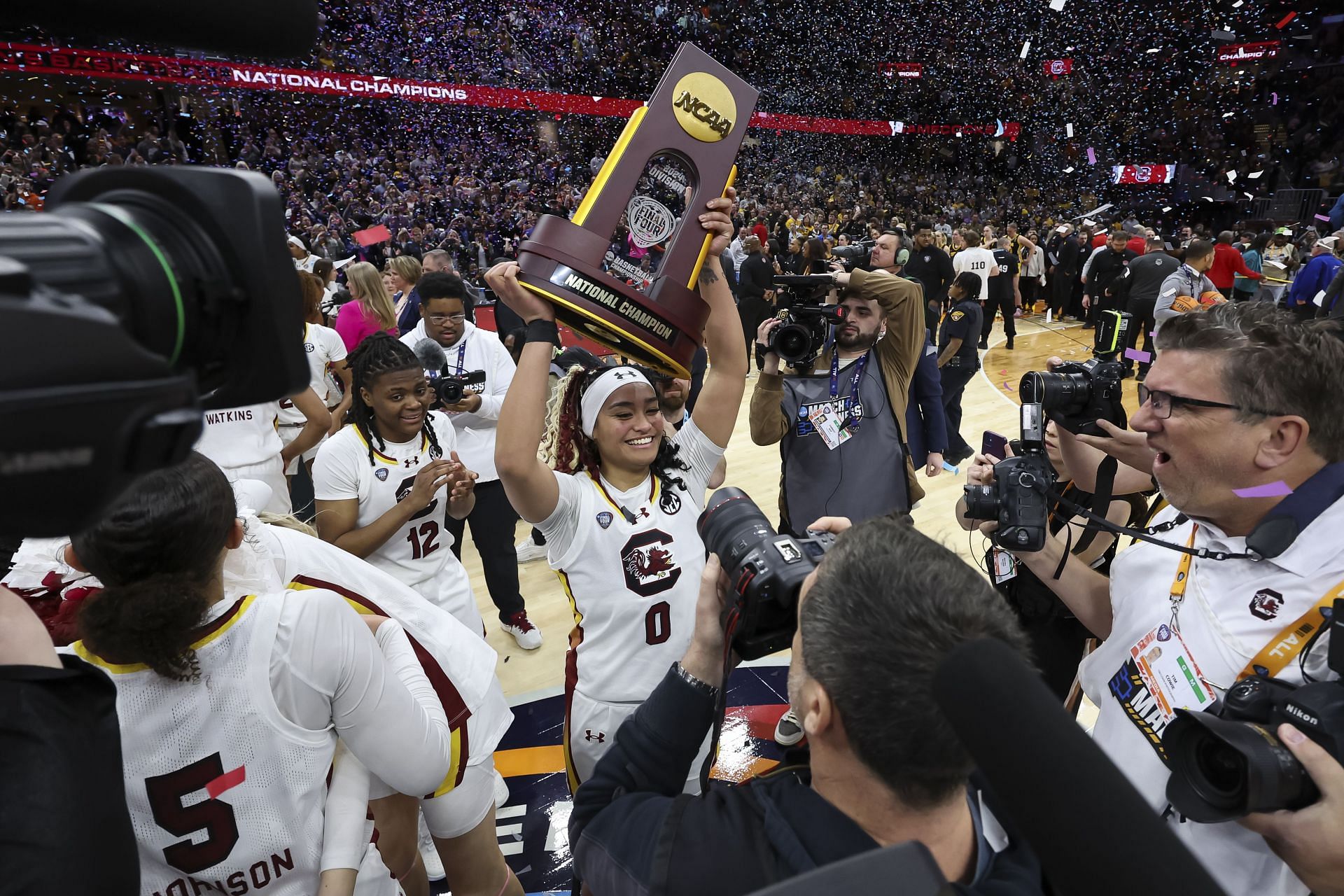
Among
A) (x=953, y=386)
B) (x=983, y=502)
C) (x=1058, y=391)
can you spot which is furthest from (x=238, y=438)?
(x=953, y=386)

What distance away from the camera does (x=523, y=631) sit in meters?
3.94

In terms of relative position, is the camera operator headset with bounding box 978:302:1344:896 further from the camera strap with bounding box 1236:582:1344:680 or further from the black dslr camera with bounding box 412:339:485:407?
the black dslr camera with bounding box 412:339:485:407

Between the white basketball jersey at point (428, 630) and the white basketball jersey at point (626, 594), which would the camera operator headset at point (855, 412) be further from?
the white basketball jersey at point (428, 630)

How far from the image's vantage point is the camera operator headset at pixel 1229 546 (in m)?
1.31

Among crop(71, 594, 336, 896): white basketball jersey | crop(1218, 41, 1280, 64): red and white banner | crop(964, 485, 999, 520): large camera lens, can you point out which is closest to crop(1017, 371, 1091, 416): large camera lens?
crop(964, 485, 999, 520): large camera lens

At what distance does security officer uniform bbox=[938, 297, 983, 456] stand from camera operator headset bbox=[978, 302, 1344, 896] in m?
4.68

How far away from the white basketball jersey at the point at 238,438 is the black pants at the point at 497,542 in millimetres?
863

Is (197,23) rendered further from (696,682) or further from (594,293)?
(594,293)

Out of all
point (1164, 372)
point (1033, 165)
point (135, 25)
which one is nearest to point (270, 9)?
point (135, 25)

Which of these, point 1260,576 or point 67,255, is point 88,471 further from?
point 1260,576

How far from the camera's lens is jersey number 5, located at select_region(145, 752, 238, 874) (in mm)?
1258

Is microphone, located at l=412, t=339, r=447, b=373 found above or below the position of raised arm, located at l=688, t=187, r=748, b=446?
below

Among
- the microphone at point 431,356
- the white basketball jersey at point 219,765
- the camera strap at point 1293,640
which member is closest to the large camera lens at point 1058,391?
the camera strap at point 1293,640

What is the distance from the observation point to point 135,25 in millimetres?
631
